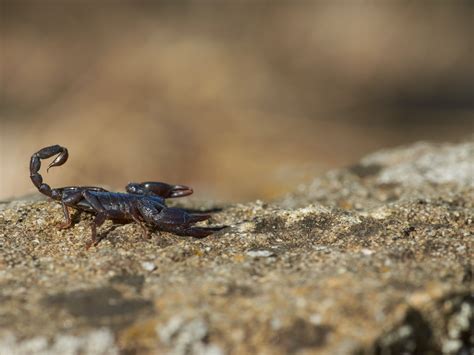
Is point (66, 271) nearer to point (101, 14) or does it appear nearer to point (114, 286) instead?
point (114, 286)

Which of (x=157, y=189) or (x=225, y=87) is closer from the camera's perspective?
(x=157, y=189)

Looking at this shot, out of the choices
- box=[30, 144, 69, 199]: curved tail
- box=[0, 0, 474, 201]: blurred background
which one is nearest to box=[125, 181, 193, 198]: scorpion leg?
box=[30, 144, 69, 199]: curved tail

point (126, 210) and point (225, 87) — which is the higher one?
point (225, 87)

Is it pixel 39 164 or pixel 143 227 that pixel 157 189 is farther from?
pixel 39 164

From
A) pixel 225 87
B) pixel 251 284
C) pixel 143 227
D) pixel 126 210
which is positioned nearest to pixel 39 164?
pixel 126 210

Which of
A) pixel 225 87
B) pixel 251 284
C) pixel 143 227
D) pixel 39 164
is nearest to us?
pixel 251 284

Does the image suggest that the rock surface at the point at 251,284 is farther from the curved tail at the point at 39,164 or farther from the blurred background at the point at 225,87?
the blurred background at the point at 225,87

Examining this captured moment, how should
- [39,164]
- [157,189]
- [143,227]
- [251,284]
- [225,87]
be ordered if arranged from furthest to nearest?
[225,87] → [157,189] → [39,164] → [143,227] → [251,284]
